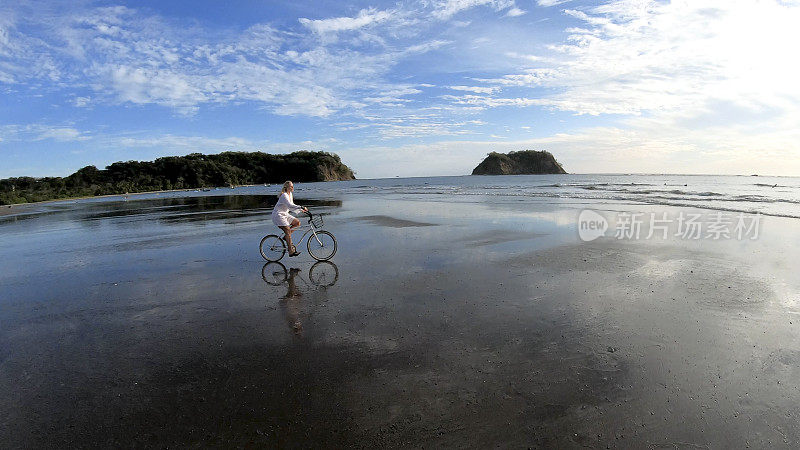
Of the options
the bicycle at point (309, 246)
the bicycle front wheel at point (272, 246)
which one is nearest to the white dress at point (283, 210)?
the bicycle at point (309, 246)

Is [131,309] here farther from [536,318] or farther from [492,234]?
[492,234]

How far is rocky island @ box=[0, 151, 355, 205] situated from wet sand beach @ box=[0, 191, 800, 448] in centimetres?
6118

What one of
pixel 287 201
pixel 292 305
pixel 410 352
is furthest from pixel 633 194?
pixel 410 352

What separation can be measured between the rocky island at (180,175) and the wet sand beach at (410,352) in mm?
61176

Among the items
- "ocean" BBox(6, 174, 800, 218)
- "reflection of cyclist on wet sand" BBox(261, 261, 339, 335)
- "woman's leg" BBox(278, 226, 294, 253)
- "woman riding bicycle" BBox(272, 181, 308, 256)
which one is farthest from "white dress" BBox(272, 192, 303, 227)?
"ocean" BBox(6, 174, 800, 218)

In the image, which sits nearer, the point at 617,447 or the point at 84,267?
the point at 617,447

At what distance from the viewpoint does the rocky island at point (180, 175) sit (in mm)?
72375

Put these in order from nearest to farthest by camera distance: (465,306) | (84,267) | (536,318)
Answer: (536,318) → (465,306) → (84,267)

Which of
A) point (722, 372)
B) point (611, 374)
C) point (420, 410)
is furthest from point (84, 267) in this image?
point (722, 372)

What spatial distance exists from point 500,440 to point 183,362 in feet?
13.6

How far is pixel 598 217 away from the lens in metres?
20.0

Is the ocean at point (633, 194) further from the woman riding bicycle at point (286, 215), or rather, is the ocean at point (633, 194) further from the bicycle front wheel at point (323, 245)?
the woman riding bicycle at point (286, 215)

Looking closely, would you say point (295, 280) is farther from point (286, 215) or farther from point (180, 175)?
point (180, 175)

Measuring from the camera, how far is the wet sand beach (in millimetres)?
3822
